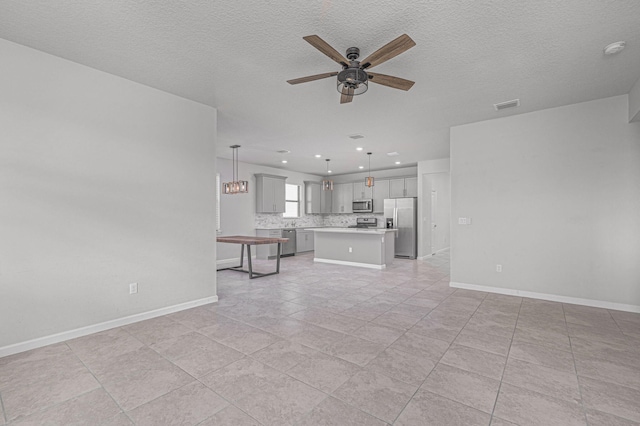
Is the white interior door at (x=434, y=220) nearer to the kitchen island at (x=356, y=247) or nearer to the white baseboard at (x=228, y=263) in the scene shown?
the kitchen island at (x=356, y=247)

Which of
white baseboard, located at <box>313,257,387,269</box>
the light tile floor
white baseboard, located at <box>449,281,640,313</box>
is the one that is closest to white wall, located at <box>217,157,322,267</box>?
white baseboard, located at <box>313,257,387,269</box>

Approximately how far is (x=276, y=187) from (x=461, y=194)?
543 cm

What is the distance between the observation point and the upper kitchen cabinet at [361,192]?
31.4 feet

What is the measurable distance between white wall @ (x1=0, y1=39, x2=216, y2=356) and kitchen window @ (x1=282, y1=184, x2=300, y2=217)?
584 cm

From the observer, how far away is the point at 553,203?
13.7 ft

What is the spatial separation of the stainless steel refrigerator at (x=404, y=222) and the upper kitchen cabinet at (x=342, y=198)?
5.26ft

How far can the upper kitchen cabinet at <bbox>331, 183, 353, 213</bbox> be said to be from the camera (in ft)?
32.9

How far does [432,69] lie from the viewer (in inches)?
120

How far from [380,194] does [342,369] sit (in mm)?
7455

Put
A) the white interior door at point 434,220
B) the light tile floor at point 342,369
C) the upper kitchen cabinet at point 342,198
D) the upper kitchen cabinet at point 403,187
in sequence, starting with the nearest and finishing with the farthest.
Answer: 1. the light tile floor at point 342,369
2. the upper kitchen cabinet at point 403,187
3. the white interior door at point 434,220
4. the upper kitchen cabinet at point 342,198

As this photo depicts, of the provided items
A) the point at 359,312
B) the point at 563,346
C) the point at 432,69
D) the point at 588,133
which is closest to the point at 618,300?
the point at 563,346

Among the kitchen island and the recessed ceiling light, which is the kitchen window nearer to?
the kitchen island

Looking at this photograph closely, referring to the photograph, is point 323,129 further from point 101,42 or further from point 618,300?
point 618,300

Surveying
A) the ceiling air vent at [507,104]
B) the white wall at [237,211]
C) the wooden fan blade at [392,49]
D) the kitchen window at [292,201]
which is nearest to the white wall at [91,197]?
the wooden fan blade at [392,49]
